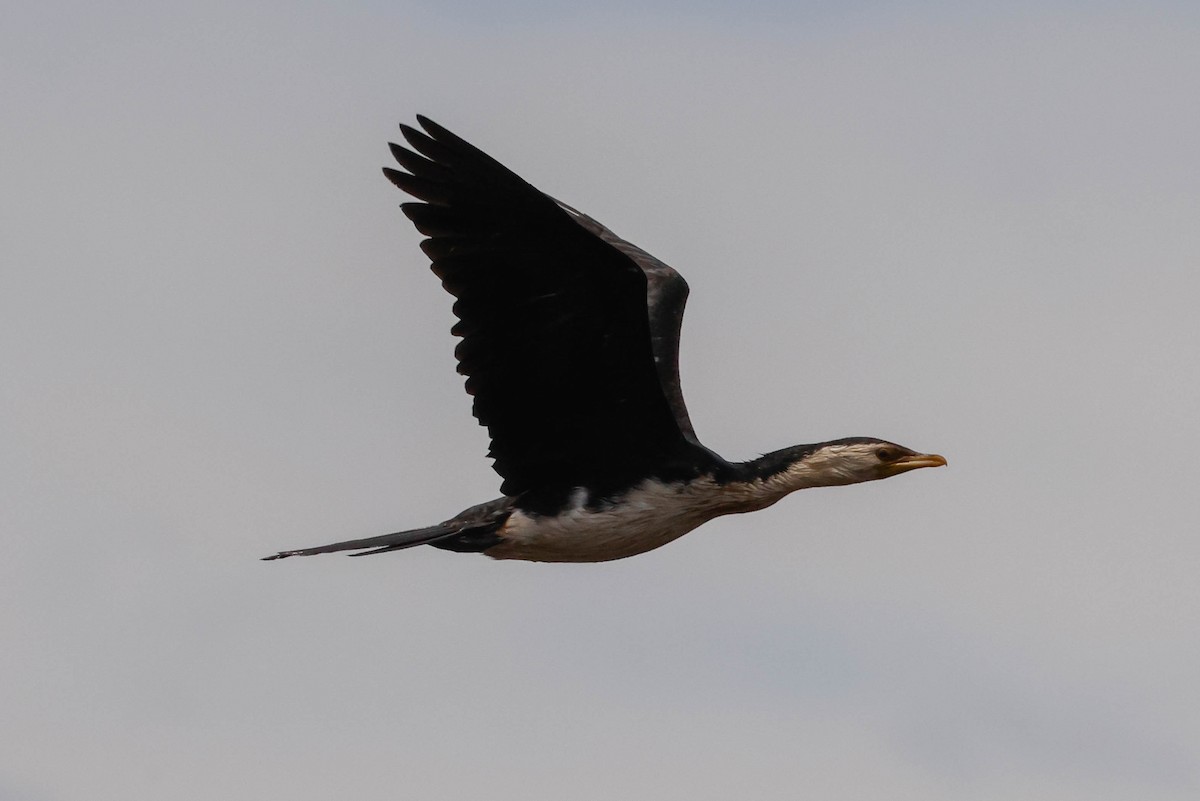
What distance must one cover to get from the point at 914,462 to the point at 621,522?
1938mm

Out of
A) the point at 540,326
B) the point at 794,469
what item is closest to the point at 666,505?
the point at 794,469

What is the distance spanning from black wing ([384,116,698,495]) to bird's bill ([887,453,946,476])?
1.31 m

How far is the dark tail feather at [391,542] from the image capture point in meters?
15.8

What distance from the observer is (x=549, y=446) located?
16.4 metres

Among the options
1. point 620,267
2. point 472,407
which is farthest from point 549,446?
point 620,267

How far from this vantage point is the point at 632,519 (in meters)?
16.2

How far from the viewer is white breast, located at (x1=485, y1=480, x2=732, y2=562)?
53.2ft

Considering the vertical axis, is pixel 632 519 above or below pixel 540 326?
below

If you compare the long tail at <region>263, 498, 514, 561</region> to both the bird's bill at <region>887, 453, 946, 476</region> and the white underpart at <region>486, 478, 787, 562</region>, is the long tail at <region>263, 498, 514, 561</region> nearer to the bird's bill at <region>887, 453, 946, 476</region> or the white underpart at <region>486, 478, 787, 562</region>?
the white underpart at <region>486, 478, 787, 562</region>

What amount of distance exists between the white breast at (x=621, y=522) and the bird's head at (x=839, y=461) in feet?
1.35

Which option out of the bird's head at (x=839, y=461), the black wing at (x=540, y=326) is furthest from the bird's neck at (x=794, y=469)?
the black wing at (x=540, y=326)

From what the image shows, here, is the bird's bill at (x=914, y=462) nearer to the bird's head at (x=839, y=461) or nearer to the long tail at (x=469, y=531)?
the bird's head at (x=839, y=461)

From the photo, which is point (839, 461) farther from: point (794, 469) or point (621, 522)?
point (621, 522)

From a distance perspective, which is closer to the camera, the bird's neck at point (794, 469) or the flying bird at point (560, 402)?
the flying bird at point (560, 402)
